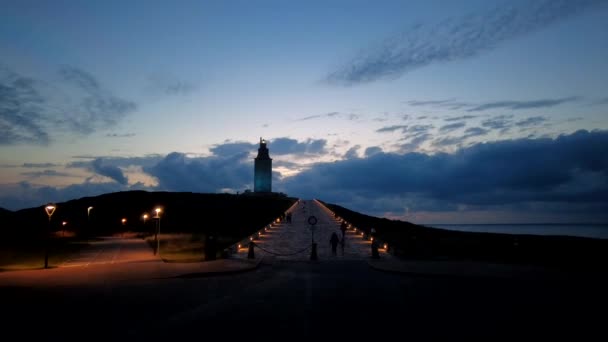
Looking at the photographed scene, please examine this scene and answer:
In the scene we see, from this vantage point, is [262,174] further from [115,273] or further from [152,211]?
[115,273]

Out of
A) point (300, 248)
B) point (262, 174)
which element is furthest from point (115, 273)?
point (262, 174)

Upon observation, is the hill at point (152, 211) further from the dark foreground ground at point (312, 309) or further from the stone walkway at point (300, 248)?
the dark foreground ground at point (312, 309)

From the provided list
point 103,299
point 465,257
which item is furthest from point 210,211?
point 103,299

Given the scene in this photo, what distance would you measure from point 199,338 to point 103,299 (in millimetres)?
6134

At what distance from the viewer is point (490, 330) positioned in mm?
9750

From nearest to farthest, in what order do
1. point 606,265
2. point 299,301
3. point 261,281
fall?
point 299,301 < point 261,281 < point 606,265

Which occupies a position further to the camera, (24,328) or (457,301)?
(457,301)

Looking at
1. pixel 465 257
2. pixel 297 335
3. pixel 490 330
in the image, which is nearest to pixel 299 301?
pixel 297 335

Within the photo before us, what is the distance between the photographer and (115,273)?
65.8 feet

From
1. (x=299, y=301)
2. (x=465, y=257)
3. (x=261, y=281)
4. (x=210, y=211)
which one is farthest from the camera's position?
(x=210, y=211)

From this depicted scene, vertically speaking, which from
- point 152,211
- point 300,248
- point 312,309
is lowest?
point 312,309

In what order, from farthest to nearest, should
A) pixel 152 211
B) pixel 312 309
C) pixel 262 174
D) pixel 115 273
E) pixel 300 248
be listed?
pixel 262 174, pixel 152 211, pixel 300 248, pixel 115 273, pixel 312 309

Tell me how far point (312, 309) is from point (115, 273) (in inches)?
456

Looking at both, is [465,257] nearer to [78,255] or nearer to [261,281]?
[261,281]
